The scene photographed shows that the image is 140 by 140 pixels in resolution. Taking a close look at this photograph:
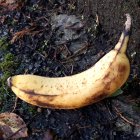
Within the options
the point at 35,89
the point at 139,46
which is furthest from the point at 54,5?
Result: the point at 35,89

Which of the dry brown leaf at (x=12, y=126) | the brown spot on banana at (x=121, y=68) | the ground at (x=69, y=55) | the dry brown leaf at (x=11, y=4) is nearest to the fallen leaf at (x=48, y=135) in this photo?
the ground at (x=69, y=55)

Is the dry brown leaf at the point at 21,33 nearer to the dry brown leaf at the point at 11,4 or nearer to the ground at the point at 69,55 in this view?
the ground at the point at 69,55

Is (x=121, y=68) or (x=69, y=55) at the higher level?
(x=121, y=68)

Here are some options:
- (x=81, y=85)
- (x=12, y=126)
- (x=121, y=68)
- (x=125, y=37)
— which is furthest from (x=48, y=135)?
(x=125, y=37)

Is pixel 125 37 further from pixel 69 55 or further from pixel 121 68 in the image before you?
pixel 69 55

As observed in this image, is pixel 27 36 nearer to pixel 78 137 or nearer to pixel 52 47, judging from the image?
pixel 52 47

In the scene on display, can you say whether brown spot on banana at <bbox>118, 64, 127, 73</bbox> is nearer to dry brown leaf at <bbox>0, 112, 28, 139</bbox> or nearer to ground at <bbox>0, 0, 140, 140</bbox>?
ground at <bbox>0, 0, 140, 140</bbox>
